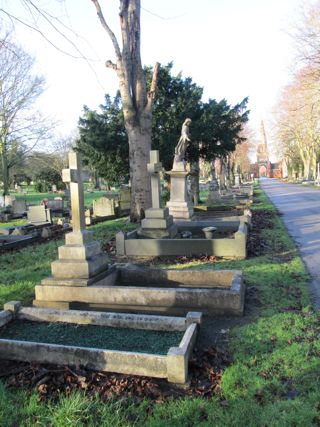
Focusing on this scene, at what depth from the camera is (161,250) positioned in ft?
29.5

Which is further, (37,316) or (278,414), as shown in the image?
(37,316)

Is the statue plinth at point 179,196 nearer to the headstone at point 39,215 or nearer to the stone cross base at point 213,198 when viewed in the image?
the headstone at point 39,215

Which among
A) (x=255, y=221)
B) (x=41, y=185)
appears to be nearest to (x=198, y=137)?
(x=255, y=221)

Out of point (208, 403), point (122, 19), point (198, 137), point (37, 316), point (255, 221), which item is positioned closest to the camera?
point (208, 403)

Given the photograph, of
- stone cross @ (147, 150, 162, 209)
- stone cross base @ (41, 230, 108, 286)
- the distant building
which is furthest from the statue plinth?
the distant building

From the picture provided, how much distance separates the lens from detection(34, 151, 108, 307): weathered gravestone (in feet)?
18.9

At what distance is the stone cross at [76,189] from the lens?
243 inches

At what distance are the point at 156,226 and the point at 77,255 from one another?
14.6 feet

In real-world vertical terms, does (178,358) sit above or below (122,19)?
below

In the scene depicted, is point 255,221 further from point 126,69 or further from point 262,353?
point 262,353

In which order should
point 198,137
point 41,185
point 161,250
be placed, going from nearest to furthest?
point 161,250 → point 198,137 → point 41,185

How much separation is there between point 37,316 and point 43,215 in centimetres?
1180

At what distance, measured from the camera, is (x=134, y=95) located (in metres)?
13.0

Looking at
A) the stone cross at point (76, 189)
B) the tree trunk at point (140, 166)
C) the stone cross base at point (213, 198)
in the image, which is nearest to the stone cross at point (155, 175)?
the tree trunk at point (140, 166)
